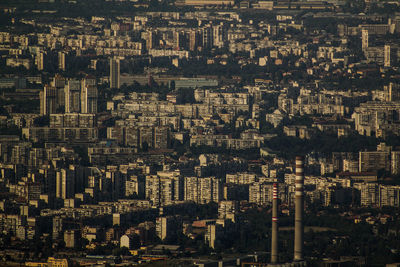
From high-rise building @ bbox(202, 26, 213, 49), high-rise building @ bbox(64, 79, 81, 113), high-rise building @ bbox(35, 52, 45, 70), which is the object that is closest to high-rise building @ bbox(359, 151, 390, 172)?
high-rise building @ bbox(64, 79, 81, 113)

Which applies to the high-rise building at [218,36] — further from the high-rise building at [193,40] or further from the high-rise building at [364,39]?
the high-rise building at [364,39]

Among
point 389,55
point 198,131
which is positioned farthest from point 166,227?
point 389,55

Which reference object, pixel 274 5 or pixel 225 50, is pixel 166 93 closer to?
pixel 225 50

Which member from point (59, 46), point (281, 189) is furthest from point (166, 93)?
point (281, 189)

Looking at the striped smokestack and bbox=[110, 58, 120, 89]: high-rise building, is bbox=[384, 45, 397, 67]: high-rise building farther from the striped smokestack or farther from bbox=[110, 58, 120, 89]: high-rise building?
the striped smokestack

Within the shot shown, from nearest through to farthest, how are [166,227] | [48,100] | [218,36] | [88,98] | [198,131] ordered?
[166,227], [198,131], [48,100], [88,98], [218,36]

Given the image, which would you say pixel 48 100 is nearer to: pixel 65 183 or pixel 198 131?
pixel 198 131
